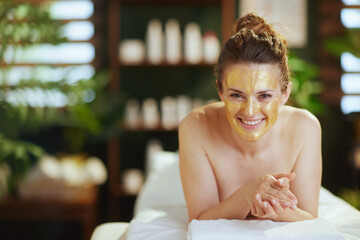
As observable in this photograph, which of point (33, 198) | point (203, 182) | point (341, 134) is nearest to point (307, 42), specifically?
point (341, 134)

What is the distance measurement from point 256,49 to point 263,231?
543 mm

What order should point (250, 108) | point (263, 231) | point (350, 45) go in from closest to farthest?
point (263, 231) → point (250, 108) → point (350, 45)

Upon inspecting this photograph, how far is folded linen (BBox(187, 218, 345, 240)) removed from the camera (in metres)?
1.10

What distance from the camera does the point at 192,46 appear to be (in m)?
3.75

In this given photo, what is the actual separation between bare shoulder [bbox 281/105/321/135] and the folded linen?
417 mm

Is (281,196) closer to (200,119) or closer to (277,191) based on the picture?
(277,191)

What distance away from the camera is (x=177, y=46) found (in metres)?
3.77

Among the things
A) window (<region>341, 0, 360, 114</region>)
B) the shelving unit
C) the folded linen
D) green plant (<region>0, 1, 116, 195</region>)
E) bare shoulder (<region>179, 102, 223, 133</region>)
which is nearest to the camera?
the folded linen

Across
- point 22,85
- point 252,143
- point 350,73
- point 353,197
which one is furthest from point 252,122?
point 350,73

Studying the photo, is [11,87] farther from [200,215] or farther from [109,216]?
[109,216]

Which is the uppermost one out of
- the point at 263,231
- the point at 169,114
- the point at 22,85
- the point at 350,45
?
the point at 350,45

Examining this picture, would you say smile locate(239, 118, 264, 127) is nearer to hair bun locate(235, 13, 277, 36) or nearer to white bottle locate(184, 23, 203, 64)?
hair bun locate(235, 13, 277, 36)

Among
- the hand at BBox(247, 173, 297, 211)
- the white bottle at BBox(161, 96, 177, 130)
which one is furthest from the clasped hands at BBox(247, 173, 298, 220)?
the white bottle at BBox(161, 96, 177, 130)

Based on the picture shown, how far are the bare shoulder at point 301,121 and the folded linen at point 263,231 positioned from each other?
42 cm
